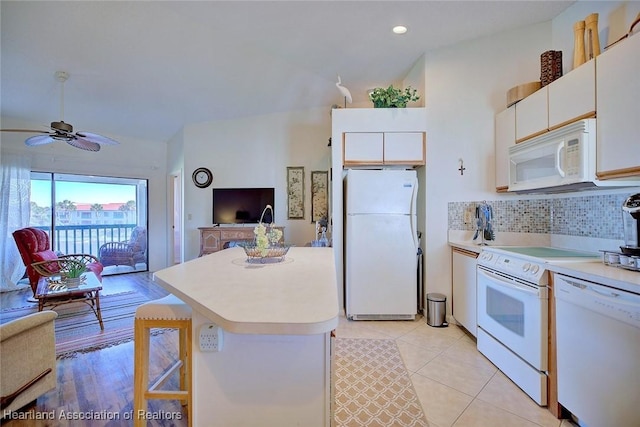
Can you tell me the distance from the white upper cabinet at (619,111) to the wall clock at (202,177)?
4.86 metres

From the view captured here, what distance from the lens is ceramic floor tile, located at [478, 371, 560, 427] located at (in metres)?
1.61

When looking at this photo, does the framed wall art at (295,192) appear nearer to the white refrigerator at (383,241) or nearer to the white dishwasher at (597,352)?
the white refrigerator at (383,241)

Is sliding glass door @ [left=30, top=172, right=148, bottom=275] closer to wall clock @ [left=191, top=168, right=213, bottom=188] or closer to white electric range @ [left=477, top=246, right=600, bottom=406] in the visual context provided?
wall clock @ [left=191, top=168, right=213, bottom=188]

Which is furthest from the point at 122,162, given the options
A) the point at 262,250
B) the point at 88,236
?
the point at 262,250

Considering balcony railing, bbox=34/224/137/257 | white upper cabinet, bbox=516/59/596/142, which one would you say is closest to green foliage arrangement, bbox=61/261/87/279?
balcony railing, bbox=34/224/137/257

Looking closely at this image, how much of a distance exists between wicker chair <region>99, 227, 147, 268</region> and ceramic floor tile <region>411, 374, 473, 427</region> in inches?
224

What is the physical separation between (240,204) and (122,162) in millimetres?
2517

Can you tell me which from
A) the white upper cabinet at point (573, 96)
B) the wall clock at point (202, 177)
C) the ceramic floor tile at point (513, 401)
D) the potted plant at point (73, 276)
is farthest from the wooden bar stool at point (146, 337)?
the wall clock at point (202, 177)

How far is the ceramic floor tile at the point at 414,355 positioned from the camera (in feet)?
7.08

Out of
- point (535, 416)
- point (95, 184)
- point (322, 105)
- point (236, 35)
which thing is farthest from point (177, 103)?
point (535, 416)

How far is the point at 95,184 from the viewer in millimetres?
5609

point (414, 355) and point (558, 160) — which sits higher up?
point (558, 160)

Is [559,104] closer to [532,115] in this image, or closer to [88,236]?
[532,115]

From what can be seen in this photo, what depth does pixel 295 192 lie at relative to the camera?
16.0ft
